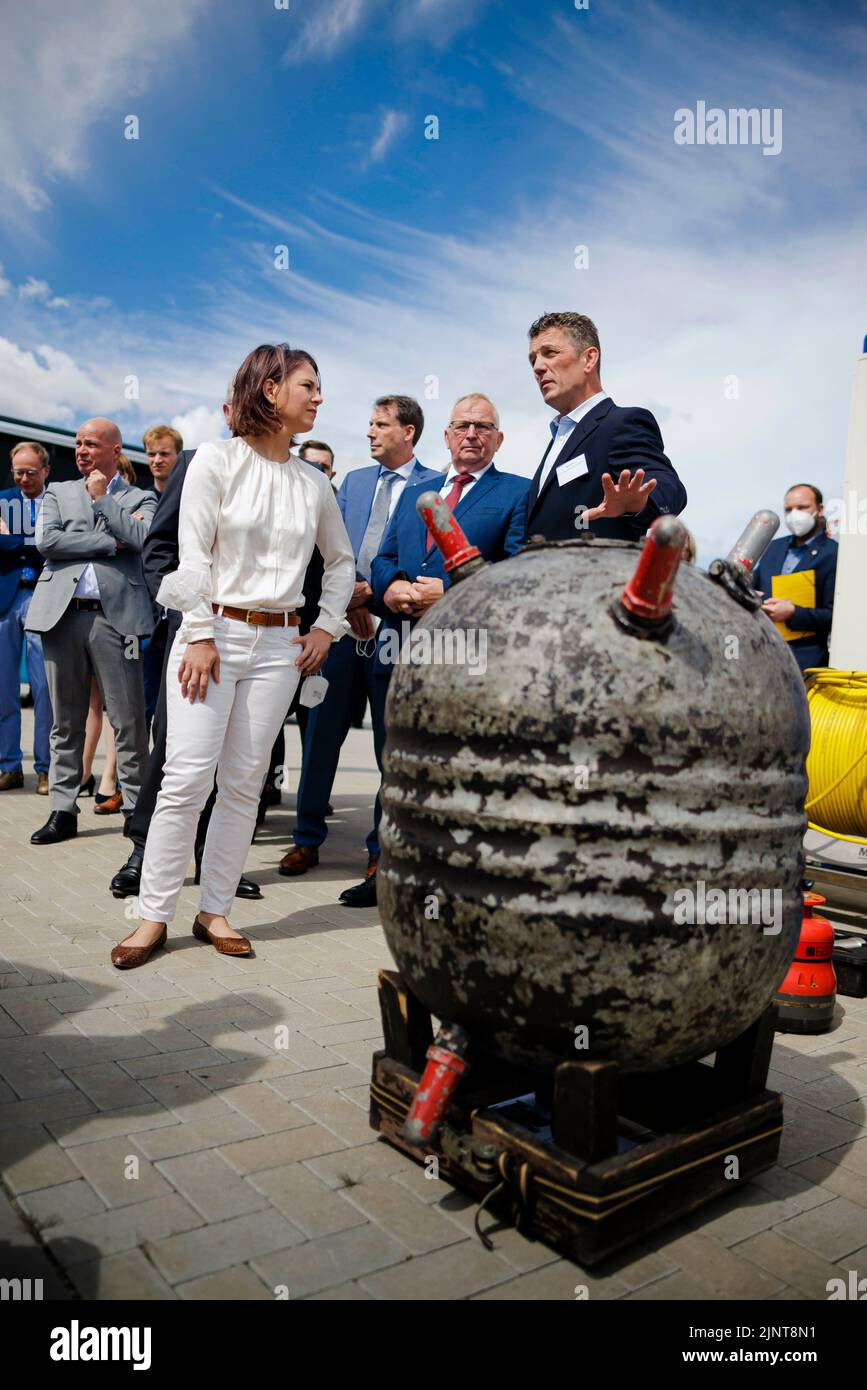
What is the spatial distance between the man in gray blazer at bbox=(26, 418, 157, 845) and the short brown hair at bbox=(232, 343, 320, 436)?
228cm

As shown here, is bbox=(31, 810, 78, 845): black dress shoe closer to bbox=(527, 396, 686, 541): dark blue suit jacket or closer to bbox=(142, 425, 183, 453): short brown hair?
bbox=(142, 425, 183, 453): short brown hair

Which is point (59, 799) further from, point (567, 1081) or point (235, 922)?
point (567, 1081)

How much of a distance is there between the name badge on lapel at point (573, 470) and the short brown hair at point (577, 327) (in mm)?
480

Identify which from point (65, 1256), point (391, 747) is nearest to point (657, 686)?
point (391, 747)

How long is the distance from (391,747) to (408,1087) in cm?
88

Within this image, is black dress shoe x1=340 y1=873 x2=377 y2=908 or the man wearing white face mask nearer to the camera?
black dress shoe x1=340 y1=873 x2=377 y2=908

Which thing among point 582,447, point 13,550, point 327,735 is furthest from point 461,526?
point 13,550

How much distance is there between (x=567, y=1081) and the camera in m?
2.21

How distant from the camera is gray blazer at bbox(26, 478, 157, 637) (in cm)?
615

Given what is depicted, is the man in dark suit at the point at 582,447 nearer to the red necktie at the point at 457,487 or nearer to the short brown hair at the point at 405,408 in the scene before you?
the red necktie at the point at 457,487

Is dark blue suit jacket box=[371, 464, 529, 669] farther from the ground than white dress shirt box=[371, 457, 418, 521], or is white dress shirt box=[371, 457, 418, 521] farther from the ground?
white dress shirt box=[371, 457, 418, 521]

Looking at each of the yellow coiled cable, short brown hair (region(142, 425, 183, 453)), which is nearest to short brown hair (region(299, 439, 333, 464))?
short brown hair (region(142, 425, 183, 453))

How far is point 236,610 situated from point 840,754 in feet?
10.7

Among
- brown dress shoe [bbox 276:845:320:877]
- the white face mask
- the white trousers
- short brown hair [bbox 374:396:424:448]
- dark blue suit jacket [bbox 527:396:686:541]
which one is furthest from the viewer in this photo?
the white face mask
